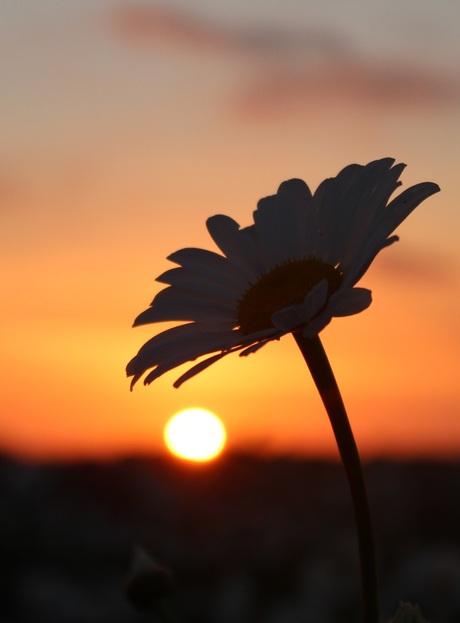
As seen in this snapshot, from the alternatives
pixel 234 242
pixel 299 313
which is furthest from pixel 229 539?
pixel 299 313

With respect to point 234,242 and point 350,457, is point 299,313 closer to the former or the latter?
point 350,457

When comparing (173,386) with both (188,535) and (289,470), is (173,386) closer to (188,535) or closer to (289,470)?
(188,535)

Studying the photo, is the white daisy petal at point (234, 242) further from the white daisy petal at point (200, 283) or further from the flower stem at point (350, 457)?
the flower stem at point (350, 457)

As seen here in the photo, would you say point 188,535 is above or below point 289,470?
below

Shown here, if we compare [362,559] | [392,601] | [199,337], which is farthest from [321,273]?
[392,601]

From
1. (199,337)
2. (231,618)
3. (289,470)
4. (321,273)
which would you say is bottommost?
(231,618)
